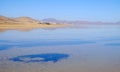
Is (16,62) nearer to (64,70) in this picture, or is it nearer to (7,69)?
(7,69)

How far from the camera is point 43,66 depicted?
819 cm

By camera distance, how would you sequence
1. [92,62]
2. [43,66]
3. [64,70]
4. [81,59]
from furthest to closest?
[81,59] → [92,62] → [43,66] → [64,70]

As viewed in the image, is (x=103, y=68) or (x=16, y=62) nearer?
(x=103, y=68)

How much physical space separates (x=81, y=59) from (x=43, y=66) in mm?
2045

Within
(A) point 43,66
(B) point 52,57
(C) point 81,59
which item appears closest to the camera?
(A) point 43,66

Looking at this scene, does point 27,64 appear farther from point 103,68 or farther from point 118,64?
point 118,64

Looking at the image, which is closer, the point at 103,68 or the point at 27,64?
the point at 103,68

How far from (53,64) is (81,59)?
5.00 feet

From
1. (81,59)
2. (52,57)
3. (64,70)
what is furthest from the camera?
(52,57)

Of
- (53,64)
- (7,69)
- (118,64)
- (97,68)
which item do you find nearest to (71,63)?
(53,64)

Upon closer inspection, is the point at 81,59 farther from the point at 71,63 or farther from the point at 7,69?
the point at 7,69

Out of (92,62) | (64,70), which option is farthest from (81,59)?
(64,70)

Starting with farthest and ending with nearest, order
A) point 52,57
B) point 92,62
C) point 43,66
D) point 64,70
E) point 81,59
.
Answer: point 52,57 < point 81,59 < point 92,62 < point 43,66 < point 64,70

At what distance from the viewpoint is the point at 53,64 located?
8.56 metres
